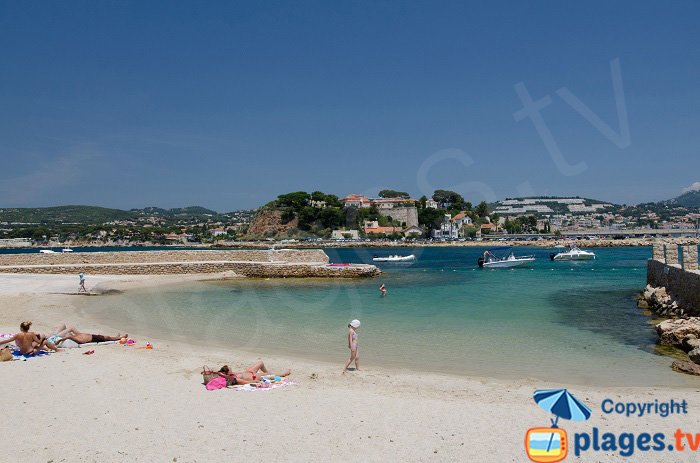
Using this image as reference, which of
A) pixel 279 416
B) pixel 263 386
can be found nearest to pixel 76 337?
pixel 263 386

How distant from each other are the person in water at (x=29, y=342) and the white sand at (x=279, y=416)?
0.44 metres

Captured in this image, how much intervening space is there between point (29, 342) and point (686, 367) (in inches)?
450

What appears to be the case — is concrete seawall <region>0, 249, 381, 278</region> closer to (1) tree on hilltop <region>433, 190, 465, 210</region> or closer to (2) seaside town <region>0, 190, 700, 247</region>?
(2) seaside town <region>0, 190, 700, 247</region>

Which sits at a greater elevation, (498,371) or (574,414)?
(574,414)

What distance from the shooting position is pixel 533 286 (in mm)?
25234

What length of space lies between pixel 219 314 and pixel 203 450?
1116cm

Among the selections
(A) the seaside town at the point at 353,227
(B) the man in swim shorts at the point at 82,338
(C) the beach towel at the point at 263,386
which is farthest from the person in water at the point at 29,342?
(A) the seaside town at the point at 353,227

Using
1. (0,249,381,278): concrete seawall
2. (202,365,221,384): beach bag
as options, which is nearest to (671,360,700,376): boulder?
(202,365,221,384): beach bag

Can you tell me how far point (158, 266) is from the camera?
29.5 metres

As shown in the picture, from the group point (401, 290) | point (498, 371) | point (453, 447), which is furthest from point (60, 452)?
point (401, 290)

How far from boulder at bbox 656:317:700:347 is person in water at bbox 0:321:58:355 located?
485 inches

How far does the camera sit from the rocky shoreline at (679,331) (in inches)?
346

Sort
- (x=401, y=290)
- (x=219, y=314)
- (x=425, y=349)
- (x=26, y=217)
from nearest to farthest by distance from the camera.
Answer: (x=425, y=349) → (x=219, y=314) → (x=401, y=290) → (x=26, y=217)

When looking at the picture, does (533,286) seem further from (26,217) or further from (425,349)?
(26,217)
